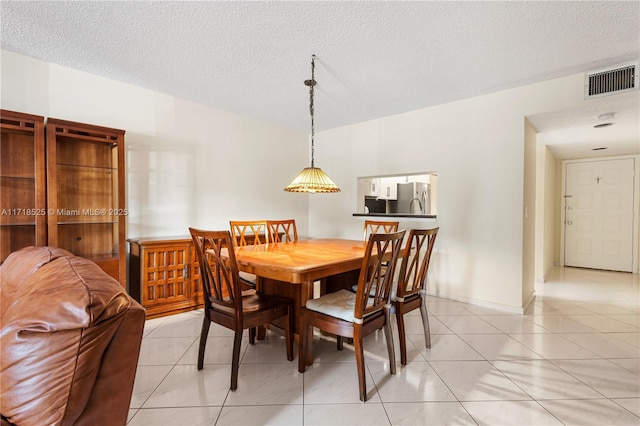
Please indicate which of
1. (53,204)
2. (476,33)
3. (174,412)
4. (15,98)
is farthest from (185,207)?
(476,33)

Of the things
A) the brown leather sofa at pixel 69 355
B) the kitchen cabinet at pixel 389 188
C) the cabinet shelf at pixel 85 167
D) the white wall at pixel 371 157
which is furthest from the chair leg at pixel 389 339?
the kitchen cabinet at pixel 389 188

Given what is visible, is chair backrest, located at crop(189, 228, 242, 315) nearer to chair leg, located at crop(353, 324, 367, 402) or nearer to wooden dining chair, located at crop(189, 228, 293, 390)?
wooden dining chair, located at crop(189, 228, 293, 390)

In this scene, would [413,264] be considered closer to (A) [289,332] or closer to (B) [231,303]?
(A) [289,332]

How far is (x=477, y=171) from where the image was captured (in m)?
3.39

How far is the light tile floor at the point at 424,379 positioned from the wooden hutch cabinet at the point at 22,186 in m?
1.29

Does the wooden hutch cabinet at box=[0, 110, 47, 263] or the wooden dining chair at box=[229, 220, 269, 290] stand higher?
the wooden hutch cabinet at box=[0, 110, 47, 263]

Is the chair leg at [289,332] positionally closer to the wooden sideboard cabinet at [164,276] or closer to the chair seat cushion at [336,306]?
the chair seat cushion at [336,306]

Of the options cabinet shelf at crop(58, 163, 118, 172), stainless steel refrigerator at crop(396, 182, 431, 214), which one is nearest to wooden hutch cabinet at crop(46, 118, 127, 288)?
cabinet shelf at crop(58, 163, 118, 172)

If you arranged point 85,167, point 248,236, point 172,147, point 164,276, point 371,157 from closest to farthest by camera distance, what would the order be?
1. point 85,167
2. point 164,276
3. point 172,147
4. point 248,236
5. point 371,157

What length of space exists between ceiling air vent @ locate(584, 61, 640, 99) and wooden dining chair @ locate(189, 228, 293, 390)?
129 inches

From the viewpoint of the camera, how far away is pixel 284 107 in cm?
383

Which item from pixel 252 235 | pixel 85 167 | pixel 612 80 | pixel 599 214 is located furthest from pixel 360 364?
pixel 599 214

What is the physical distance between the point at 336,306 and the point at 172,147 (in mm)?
2785

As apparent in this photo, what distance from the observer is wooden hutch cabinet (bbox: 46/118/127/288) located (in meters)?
2.51
